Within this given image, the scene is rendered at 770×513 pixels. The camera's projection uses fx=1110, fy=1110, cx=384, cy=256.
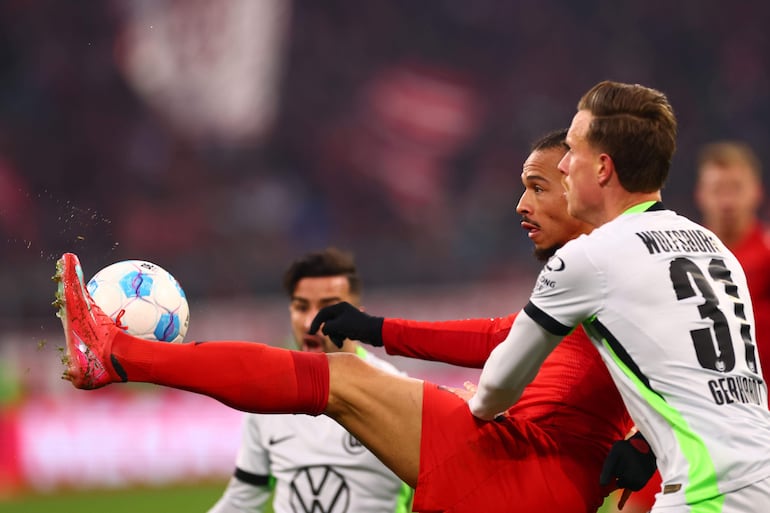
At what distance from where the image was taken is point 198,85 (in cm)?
1748

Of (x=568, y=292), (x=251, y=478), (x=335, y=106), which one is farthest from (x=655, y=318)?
(x=335, y=106)

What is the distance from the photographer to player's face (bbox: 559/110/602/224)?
335cm

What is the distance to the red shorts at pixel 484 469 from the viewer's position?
11.8 feet

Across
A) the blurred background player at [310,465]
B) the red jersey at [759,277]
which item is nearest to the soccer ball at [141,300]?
the blurred background player at [310,465]

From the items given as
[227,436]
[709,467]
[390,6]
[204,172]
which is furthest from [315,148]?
[709,467]

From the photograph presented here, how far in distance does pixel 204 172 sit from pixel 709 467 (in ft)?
47.3

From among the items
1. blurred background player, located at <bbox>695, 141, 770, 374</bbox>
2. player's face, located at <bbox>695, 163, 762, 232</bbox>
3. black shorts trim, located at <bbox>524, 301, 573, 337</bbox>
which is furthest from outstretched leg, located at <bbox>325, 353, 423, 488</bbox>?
player's face, located at <bbox>695, 163, 762, 232</bbox>

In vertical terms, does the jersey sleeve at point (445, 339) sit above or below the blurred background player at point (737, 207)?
below

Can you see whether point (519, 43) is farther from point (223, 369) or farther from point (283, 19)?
point (223, 369)

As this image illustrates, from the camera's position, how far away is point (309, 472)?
4918mm

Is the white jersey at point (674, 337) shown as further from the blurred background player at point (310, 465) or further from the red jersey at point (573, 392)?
the blurred background player at point (310, 465)

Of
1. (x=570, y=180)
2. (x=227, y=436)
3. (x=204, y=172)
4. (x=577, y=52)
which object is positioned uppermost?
(x=577, y=52)

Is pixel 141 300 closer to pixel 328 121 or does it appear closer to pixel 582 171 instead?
pixel 582 171

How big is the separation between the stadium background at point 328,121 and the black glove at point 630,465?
9715 millimetres
